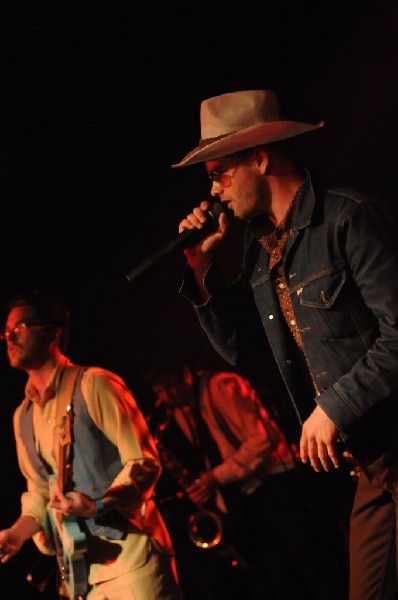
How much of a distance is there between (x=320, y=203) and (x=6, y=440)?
3.46m

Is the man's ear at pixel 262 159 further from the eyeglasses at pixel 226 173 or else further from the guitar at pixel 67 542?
the guitar at pixel 67 542

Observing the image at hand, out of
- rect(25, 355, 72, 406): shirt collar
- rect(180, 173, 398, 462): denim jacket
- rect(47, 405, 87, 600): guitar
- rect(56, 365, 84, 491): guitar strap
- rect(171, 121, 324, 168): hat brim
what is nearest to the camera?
rect(180, 173, 398, 462): denim jacket

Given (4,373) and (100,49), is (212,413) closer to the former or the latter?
(4,373)

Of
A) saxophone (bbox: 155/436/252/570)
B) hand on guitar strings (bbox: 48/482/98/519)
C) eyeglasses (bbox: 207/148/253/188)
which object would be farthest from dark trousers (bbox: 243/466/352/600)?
eyeglasses (bbox: 207/148/253/188)

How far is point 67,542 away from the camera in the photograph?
3438 millimetres

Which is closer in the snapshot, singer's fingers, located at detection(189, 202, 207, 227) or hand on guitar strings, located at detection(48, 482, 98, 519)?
singer's fingers, located at detection(189, 202, 207, 227)

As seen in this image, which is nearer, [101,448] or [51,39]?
[101,448]

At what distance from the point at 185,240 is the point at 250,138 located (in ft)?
1.33

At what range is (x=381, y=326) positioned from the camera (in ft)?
7.14

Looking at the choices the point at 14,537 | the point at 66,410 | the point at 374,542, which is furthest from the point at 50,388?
the point at 374,542

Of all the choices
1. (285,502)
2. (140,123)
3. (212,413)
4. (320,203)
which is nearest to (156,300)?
(212,413)

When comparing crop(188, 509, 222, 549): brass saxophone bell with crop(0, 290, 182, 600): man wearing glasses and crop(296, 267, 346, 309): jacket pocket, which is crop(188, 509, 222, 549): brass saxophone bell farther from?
crop(296, 267, 346, 309): jacket pocket

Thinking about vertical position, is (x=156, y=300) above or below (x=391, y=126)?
below

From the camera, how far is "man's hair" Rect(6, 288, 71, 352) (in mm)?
4113
